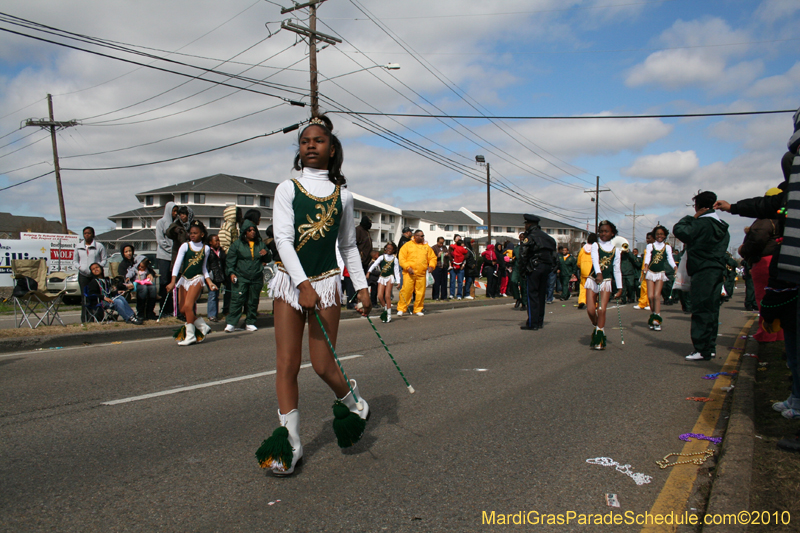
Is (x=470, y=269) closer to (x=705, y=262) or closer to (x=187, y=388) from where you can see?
(x=705, y=262)

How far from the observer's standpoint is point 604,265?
9.00 meters

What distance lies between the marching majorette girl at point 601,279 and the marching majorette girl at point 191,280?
6.06 metres

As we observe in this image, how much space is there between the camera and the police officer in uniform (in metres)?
11.1

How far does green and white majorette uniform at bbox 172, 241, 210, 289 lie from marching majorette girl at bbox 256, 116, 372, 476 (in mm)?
5594

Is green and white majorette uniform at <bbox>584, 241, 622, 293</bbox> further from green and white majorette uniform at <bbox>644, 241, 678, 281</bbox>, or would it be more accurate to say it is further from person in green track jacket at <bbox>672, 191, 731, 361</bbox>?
green and white majorette uniform at <bbox>644, 241, 678, 281</bbox>

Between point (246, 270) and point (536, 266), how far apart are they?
5.80 meters

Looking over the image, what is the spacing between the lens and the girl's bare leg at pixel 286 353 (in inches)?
135

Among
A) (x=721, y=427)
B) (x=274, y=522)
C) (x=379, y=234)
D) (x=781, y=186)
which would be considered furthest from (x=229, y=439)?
(x=379, y=234)

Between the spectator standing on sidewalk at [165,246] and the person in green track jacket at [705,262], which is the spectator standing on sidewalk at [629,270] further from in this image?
the spectator standing on sidewalk at [165,246]

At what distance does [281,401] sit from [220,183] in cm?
6199

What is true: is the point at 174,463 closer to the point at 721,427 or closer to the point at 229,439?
the point at 229,439

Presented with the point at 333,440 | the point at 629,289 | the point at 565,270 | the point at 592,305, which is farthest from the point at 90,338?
the point at 565,270

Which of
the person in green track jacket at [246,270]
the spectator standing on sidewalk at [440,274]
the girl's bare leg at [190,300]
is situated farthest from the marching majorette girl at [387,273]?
the girl's bare leg at [190,300]

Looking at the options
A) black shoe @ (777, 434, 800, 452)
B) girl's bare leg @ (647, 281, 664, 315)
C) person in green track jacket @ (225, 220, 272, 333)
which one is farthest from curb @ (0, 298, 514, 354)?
girl's bare leg @ (647, 281, 664, 315)
